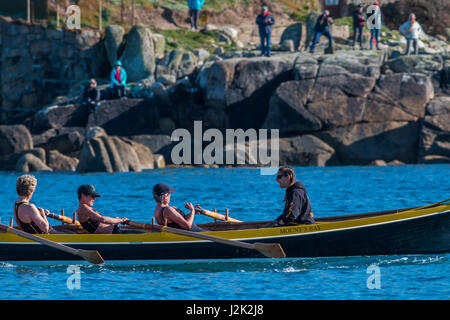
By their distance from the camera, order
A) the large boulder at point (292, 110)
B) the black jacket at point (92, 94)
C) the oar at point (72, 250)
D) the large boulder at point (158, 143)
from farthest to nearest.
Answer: the black jacket at point (92, 94), the large boulder at point (158, 143), the large boulder at point (292, 110), the oar at point (72, 250)

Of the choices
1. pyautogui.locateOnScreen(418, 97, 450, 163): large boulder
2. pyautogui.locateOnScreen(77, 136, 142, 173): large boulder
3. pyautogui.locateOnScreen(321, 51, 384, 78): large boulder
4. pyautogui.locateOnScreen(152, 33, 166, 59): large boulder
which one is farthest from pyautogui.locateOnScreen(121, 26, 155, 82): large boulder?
pyautogui.locateOnScreen(418, 97, 450, 163): large boulder

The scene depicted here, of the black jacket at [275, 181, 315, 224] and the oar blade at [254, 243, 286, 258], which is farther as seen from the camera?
the oar blade at [254, 243, 286, 258]

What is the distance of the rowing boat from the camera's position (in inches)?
560

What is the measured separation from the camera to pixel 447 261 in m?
14.7

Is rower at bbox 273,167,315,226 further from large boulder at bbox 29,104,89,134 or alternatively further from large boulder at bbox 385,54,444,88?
large boulder at bbox 29,104,89,134

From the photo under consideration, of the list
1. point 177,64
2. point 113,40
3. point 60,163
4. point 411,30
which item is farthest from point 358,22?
point 60,163

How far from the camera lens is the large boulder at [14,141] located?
38750 mm

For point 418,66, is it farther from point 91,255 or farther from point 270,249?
point 91,255

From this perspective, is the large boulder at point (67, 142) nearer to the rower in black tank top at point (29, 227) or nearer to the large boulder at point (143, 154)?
the large boulder at point (143, 154)

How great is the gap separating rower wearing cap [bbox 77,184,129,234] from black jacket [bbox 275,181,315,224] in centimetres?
274

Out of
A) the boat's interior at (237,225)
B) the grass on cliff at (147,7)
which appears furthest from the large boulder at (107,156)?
the boat's interior at (237,225)

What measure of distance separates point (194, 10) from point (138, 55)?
3.72 metres
